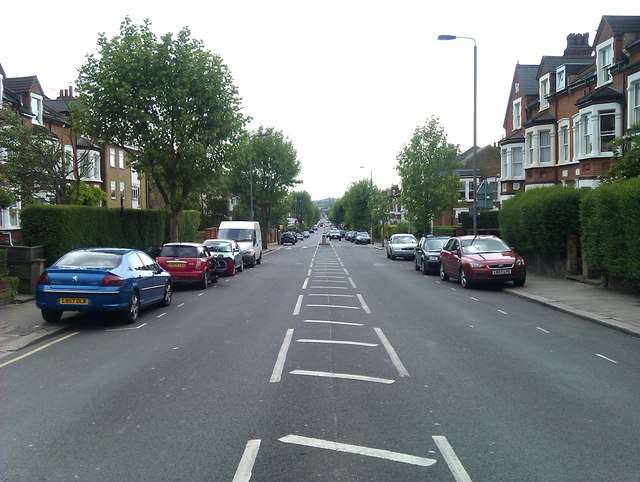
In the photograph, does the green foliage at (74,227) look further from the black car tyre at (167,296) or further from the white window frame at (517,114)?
the white window frame at (517,114)

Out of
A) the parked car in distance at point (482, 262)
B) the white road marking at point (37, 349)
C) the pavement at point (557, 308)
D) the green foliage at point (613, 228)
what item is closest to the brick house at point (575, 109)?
the parked car in distance at point (482, 262)

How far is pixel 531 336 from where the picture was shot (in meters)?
10.3

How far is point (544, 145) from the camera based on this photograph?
108 ft

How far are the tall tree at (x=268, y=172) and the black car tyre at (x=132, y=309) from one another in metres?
45.5

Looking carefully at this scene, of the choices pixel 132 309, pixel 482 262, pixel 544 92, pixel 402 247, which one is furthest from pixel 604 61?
pixel 132 309

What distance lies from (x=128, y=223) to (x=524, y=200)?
16.4 m

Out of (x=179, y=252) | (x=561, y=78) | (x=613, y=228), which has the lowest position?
(x=179, y=252)

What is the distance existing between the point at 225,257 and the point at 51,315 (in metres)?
13.6

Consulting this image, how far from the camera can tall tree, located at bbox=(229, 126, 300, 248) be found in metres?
58.2

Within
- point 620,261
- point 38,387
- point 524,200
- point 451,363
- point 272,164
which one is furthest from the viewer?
point 272,164

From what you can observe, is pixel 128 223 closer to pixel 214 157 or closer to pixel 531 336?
pixel 214 157

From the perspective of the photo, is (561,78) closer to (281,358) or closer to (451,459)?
(281,358)

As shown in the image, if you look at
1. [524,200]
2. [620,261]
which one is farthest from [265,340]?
[524,200]

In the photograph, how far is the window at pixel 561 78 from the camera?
31.7m
